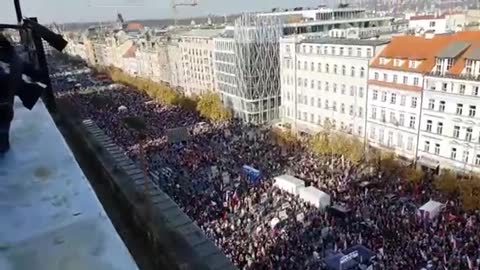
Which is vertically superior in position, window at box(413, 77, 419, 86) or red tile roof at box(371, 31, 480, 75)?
red tile roof at box(371, 31, 480, 75)

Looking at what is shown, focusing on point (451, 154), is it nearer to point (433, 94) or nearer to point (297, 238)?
point (433, 94)

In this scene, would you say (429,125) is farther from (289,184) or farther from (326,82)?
(289,184)

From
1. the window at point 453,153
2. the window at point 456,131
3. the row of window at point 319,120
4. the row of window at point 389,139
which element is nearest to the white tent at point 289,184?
the window at point 453,153

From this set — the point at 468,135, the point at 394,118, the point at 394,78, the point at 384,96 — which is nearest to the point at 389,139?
the point at 394,118

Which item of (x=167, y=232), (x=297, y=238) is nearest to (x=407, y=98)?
(x=297, y=238)

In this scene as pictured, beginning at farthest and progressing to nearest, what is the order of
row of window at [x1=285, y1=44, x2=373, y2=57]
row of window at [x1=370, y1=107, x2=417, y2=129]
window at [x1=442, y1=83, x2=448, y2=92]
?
row of window at [x1=285, y1=44, x2=373, y2=57] → row of window at [x1=370, y1=107, x2=417, y2=129] → window at [x1=442, y1=83, x2=448, y2=92]

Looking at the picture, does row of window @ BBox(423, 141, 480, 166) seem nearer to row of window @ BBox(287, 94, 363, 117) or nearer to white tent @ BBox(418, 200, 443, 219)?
row of window @ BBox(287, 94, 363, 117)

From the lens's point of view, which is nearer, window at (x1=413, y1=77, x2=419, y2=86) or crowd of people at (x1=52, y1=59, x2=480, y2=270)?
crowd of people at (x1=52, y1=59, x2=480, y2=270)

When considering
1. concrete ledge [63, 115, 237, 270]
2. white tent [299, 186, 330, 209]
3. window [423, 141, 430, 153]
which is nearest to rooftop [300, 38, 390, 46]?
window [423, 141, 430, 153]
